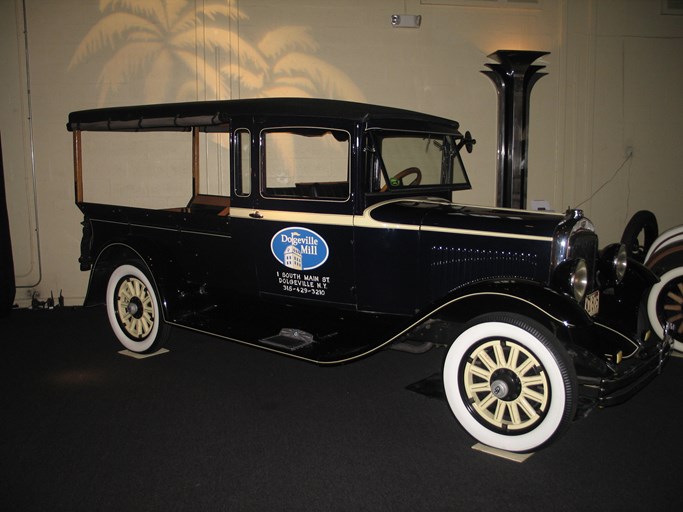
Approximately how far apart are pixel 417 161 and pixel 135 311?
8.08 feet

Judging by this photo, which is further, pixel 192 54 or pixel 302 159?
pixel 302 159

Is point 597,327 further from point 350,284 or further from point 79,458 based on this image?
point 79,458

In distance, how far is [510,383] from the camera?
10.0 ft

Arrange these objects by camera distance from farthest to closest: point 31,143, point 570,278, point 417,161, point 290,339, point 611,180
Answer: point 611,180, point 31,143, point 417,161, point 290,339, point 570,278

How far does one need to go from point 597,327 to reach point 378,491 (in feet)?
4.85

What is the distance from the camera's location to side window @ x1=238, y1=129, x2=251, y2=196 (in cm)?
405

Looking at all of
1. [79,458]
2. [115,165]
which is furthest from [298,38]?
[79,458]

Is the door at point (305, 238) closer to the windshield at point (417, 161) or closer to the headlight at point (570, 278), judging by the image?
the windshield at point (417, 161)

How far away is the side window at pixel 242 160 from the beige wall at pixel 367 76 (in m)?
2.74

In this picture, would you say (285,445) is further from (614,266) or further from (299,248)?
(614,266)

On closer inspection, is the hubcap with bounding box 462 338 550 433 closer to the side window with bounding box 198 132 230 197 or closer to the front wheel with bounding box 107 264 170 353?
the front wheel with bounding box 107 264 170 353

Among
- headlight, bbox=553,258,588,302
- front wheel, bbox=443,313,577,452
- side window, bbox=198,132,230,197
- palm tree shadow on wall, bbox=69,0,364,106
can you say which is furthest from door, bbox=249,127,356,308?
palm tree shadow on wall, bbox=69,0,364,106

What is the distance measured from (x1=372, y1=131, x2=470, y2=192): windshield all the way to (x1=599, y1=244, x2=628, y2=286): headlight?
1.13 meters

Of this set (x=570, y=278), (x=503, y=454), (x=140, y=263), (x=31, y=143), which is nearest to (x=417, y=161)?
(x=570, y=278)
